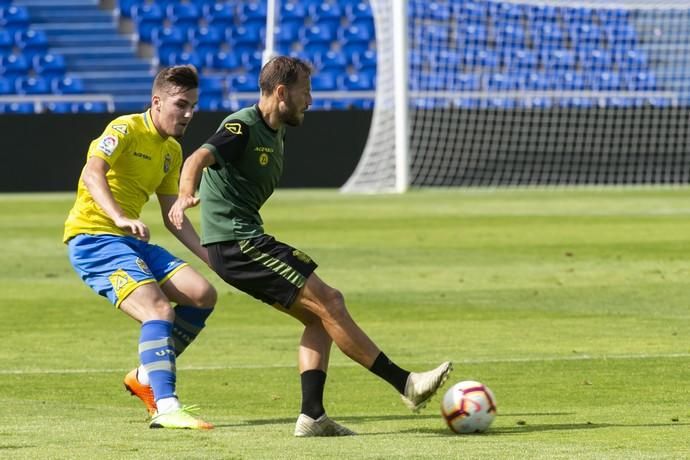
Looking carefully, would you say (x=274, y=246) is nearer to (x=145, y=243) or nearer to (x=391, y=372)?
(x=391, y=372)

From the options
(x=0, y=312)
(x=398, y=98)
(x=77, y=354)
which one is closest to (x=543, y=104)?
(x=398, y=98)

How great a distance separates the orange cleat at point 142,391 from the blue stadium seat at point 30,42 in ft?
93.3

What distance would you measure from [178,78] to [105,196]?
0.69m

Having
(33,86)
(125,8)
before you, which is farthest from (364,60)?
(33,86)

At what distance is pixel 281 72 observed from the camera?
23.1 feet

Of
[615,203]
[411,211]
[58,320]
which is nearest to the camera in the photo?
[58,320]

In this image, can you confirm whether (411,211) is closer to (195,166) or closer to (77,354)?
(77,354)

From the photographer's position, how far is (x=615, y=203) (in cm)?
2680

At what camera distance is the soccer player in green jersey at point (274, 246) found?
22.9 ft

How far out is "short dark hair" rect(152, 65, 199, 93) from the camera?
7492mm

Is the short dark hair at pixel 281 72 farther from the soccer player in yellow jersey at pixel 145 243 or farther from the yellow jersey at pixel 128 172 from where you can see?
the yellow jersey at pixel 128 172

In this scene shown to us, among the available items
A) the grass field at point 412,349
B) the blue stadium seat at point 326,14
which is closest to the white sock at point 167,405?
the grass field at point 412,349

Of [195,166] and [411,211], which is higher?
[195,166]

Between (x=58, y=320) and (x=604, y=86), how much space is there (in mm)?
24706
